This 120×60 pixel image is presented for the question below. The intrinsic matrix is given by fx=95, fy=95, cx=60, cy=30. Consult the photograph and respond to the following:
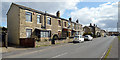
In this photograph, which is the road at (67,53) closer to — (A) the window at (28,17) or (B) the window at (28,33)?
(B) the window at (28,33)

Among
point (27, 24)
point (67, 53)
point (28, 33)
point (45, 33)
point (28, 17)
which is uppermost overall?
point (28, 17)

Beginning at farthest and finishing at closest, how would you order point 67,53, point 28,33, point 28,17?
point 28,17
point 28,33
point 67,53

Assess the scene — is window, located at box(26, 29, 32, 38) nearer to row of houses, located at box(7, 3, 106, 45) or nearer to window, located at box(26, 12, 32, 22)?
row of houses, located at box(7, 3, 106, 45)

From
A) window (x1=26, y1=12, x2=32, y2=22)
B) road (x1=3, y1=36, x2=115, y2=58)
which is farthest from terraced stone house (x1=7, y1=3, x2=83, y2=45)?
road (x1=3, y1=36, x2=115, y2=58)

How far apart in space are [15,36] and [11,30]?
211cm

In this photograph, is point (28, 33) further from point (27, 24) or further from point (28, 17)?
point (28, 17)

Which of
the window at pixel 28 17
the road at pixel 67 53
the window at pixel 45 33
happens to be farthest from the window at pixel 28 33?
the road at pixel 67 53

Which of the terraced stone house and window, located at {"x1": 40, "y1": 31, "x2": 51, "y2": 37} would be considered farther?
window, located at {"x1": 40, "y1": 31, "x2": 51, "y2": 37}

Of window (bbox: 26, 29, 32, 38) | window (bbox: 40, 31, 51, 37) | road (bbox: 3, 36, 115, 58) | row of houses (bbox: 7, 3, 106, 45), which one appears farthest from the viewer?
window (bbox: 40, 31, 51, 37)

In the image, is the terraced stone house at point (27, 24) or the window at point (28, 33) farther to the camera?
the window at point (28, 33)

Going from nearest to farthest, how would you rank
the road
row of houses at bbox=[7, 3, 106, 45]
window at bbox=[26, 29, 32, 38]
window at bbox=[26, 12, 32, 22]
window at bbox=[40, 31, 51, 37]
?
the road → row of houses at bbox=[7, 3, 106, 45] → window at bbox=[26, 29, 32, 38] → window at bbox=[26, 12, 32, 22] → window at bbox=[40, 31, 51, 37]

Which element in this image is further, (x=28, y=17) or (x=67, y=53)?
(x=28, y=17)

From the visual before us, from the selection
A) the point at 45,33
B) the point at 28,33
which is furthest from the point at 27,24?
the point at 45,33

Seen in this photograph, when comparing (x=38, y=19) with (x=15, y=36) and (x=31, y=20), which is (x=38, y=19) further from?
(x=15, y=36)
